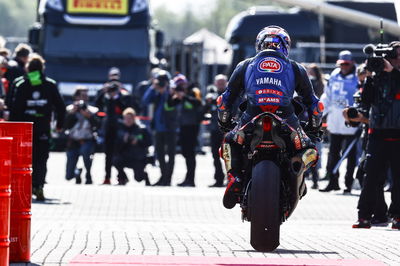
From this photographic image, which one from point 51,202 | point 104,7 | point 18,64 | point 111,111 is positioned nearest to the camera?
point 51,202

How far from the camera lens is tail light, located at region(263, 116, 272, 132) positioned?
10.2 metres

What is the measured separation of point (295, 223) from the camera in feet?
50.9

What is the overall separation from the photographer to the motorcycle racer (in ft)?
9.49

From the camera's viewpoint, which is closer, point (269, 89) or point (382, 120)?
point (269, 89)

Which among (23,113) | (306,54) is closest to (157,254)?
(23,113)

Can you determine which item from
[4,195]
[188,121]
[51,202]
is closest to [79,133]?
[188,121]

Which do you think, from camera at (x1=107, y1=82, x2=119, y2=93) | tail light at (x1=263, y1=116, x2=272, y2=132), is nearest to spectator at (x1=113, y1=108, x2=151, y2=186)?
camera at (x1=107, y1=82, x2=119, y2=93)

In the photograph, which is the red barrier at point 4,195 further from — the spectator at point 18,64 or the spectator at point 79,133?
the spectator at point 79,133

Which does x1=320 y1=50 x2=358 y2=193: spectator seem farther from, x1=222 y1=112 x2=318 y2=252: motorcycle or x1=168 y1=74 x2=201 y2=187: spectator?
x1=222 y1=112 x2=318 y2=252: motorcycle

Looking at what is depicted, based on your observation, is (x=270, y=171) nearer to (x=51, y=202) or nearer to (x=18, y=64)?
(x=51, y=202)

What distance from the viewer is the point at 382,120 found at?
13.8 meters

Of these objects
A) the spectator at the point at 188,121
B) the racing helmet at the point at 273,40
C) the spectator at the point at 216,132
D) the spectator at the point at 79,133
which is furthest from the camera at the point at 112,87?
the racing helmet at the point at 273,40

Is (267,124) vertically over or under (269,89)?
under

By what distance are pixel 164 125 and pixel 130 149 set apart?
0.66 m
